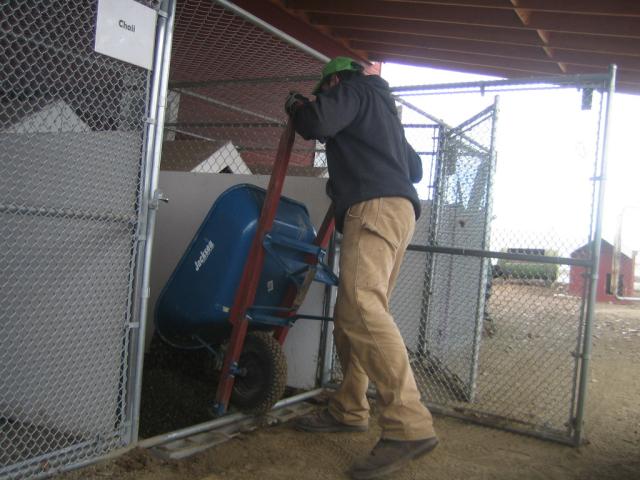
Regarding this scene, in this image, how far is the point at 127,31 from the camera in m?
2.66

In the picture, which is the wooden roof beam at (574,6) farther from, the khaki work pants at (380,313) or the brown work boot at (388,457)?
the brown work boot at (388,457)

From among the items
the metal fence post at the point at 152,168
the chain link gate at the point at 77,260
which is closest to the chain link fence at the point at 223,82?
the metal fence post at the point at 152,168

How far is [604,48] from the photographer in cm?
663

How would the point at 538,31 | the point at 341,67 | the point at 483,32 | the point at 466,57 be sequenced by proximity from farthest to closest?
the point at 466,57 → the point at 483,32 → the point at 538,31 → the point at 341,67

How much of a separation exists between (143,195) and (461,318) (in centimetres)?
281

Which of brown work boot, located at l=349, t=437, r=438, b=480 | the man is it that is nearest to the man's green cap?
the man

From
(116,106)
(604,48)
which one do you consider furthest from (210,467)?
(604,48)

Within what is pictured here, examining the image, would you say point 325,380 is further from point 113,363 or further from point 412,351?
point 113,363

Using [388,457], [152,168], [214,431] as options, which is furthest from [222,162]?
[388,457]

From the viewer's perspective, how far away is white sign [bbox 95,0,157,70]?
255 centimetres

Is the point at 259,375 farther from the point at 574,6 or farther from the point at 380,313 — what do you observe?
the point at 574,6

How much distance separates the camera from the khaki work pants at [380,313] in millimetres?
2852

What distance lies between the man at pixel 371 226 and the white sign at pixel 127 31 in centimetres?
75

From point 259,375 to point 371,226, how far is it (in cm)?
116
